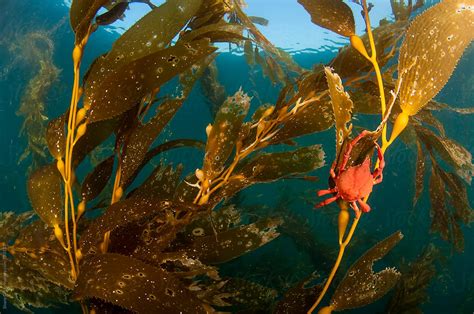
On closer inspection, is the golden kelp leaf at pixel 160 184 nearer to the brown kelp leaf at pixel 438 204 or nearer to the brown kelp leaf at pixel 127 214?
the brown kelp leaf at pixel 127 214

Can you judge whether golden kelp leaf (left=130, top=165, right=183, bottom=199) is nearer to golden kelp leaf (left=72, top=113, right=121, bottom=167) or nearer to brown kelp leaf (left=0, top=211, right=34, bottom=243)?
golden kelp leaf (left=72, top=113, right=121, bottom=167)

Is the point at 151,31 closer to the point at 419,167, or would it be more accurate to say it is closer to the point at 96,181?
the point at 96,181

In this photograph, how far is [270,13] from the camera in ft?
41.3

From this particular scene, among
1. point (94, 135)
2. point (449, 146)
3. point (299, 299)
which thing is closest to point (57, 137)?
point (94, 135)

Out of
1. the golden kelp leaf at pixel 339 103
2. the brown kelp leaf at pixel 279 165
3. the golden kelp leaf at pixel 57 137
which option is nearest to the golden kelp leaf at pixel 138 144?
the golden kelp leaf at pixel 57 137

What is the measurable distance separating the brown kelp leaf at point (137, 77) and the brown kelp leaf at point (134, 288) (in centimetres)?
53

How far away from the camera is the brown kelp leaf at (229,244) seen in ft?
5.01

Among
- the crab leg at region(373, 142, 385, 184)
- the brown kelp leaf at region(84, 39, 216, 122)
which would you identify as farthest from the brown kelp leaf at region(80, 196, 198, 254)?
the crab leg at region(373, 142, 385, 184)

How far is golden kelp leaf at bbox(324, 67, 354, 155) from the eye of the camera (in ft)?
3.44

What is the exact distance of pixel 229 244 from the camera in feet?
5.03

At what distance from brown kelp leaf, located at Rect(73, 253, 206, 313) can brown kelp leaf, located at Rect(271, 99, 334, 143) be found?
0.68 metres

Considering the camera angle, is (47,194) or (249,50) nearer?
(47,194)

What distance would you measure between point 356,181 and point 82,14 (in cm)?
113

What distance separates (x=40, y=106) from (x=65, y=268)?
5296 millimetres
